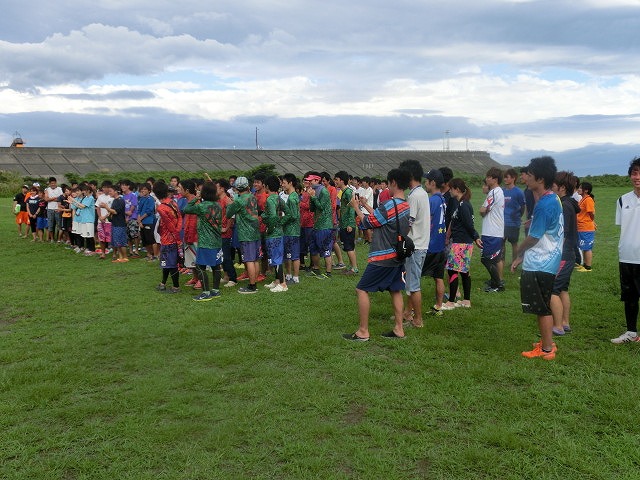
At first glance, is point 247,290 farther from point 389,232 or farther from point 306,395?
point 306,395

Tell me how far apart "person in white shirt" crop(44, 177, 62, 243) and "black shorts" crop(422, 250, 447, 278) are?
40.2ft

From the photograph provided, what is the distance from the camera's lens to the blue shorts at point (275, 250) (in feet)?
29.5

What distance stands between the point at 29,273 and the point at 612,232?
1548 cm

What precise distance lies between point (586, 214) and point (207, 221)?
7076mm

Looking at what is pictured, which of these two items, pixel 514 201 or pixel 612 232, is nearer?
pixel 514 201

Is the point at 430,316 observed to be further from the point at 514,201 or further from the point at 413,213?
the point at 514,201

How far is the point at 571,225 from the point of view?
21.0 ft

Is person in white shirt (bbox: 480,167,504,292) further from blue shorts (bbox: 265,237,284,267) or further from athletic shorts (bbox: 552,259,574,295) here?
blue shorts (bbox: 265,237,284,267)

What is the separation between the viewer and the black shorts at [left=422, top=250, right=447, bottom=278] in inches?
282

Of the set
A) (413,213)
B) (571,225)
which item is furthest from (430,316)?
(571,225)

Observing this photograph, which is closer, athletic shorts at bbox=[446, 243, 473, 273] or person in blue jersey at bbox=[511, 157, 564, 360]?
person in blue jersey at bbox=[511, 157, 564, 360]

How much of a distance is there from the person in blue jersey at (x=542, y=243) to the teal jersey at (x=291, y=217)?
4.53 meters

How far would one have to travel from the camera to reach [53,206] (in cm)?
1563

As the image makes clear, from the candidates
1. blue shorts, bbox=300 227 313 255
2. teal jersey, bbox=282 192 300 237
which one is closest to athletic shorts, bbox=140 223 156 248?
blue shorts, bbox=300 227 313 255
